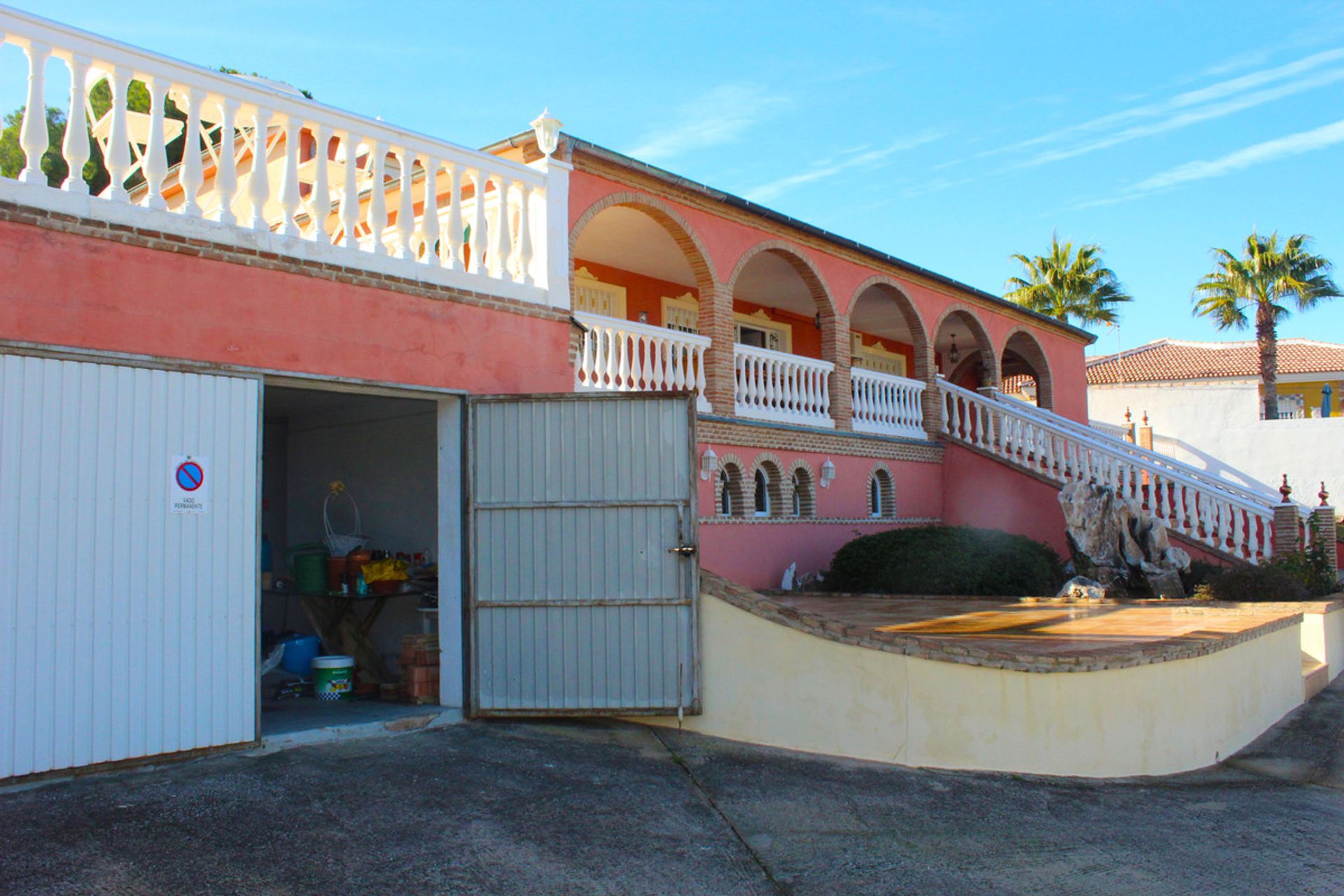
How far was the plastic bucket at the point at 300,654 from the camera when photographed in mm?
9320

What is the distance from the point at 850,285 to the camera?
15.8 m

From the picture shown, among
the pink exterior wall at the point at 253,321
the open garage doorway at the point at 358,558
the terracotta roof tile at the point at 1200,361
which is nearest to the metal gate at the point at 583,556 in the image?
→ the open garage doorway at the point at 358,558

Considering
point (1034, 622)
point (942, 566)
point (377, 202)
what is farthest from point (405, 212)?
point (942, 566)

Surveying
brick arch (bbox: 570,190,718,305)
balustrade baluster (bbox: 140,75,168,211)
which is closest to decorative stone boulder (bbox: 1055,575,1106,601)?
brick arch (bbox: 570,190,718,305)

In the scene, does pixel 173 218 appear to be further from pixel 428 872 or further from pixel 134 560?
pixel 428 872

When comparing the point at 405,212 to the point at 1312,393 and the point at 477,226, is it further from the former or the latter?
the point at 1312,393

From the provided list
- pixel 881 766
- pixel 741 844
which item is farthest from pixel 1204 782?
pixel 741 844

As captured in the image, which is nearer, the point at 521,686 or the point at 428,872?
Result: the point at 428,872

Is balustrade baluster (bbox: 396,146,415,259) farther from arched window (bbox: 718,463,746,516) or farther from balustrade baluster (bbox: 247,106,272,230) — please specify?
arched window (bbox: 718,463,746,516)

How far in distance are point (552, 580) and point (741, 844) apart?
2629 mm

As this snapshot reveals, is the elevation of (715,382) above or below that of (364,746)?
above

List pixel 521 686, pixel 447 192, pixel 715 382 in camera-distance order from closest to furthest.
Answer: pixel 521 686 < pixel 447 192 < pixel 715 382

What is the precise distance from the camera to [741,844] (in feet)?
17.5

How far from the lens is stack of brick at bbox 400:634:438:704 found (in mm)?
7742
